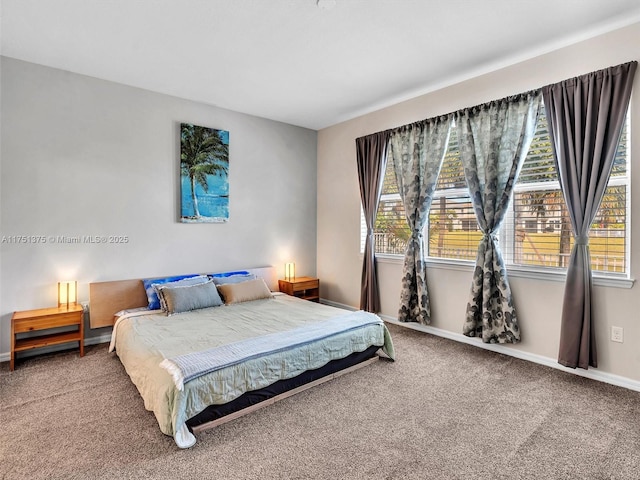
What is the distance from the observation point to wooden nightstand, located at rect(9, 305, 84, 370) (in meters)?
3.01

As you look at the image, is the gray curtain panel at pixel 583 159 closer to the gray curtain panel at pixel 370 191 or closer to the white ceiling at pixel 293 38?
the white ceiling at pixel 293 38

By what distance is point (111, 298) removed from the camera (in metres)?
3.68

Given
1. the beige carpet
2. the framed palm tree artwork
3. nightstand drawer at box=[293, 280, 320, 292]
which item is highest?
the framed palm tree artwork

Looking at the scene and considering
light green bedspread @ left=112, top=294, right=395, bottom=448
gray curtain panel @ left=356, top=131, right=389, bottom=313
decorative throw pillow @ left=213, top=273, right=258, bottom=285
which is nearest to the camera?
light green bedspread @ left=112, top=294, right=395, bottom=448

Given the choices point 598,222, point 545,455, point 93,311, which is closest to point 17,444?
point 93,311

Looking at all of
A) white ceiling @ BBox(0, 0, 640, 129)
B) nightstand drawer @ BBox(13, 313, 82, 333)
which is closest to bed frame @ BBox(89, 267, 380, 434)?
nightstand drawer @ BBox(13, 313, 82, 333)

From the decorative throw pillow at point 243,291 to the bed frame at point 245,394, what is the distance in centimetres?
Answer: 61

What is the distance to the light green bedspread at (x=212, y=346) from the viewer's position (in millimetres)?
2051

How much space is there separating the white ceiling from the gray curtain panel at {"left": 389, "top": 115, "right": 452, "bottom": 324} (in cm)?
51

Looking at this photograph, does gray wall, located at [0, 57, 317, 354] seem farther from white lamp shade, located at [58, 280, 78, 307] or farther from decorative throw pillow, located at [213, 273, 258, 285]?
decorative throw pillow, located at [213, 273, 258, 285]

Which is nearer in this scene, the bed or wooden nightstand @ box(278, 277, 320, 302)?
the bed

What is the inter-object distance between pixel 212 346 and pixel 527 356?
2.78 meters

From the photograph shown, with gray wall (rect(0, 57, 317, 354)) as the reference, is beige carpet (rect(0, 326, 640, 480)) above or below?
below

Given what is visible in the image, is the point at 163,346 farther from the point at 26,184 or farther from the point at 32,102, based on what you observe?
the point at 32,102
